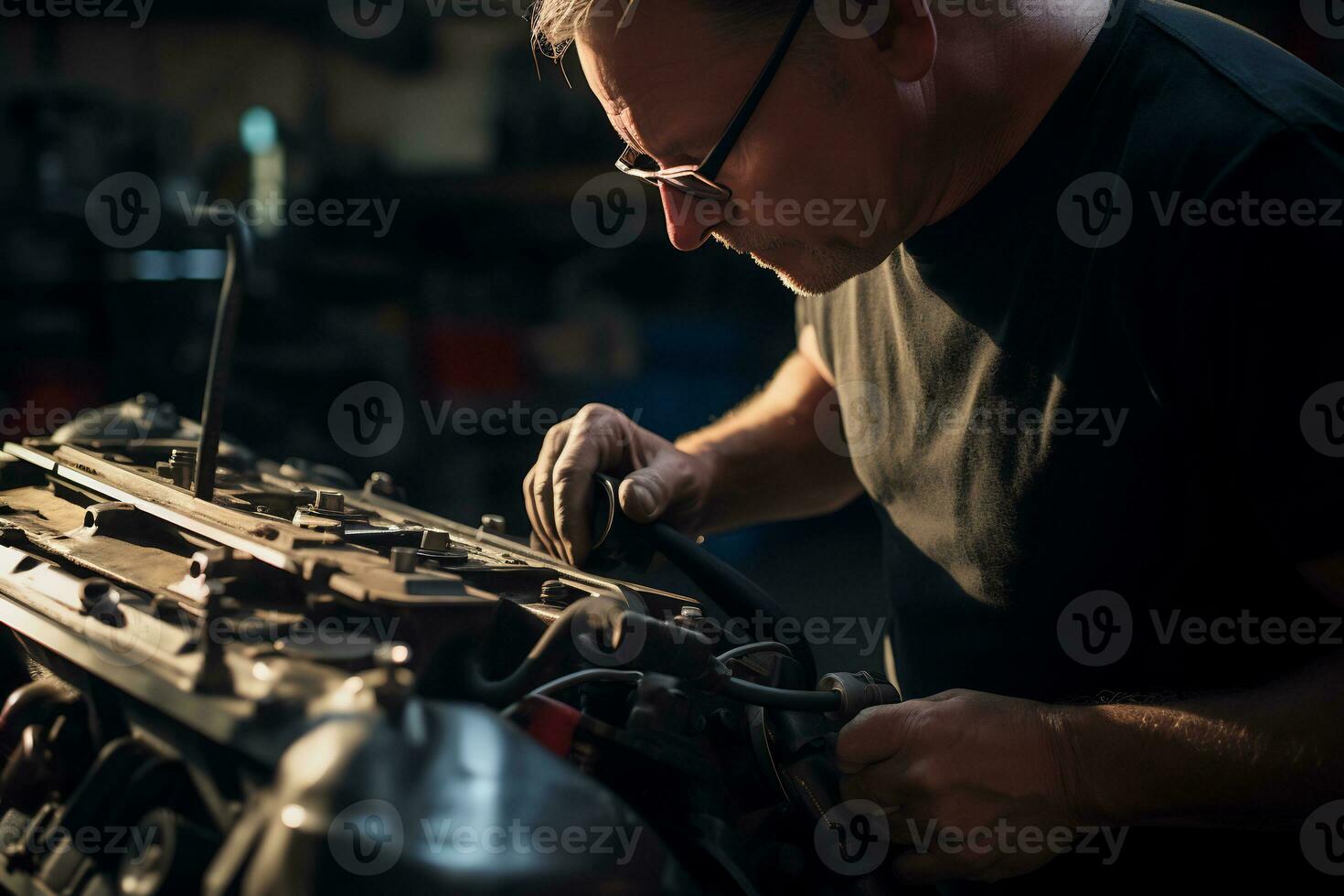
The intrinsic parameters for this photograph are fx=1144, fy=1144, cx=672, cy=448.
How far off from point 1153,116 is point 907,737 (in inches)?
25.2

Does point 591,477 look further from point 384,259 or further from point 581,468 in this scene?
point 384,259

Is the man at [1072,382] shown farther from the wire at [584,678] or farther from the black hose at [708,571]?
the wire at [584,678]

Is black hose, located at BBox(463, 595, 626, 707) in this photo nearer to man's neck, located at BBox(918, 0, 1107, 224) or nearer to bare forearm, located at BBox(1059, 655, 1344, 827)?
bare forearm, located at BBox(1059, 655, 1344, 827)

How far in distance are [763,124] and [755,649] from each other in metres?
0.49

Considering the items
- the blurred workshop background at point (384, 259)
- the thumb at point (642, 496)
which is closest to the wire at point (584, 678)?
the thumb at point (642, 496)

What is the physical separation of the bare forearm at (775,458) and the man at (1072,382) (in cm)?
32

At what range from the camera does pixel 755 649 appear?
0.97 metres

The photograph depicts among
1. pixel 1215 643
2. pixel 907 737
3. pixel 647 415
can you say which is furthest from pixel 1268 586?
pixel 647 415

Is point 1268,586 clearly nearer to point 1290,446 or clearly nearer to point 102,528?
point 1290,446

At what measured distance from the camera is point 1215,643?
3.63ft

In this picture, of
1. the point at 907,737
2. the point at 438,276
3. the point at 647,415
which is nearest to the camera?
the point at 907,737

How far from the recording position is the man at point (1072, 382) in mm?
931

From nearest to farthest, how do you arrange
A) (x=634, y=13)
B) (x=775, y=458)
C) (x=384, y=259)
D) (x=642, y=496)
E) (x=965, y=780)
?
(x=965, y=780) → (x=634, y=13) → (x=642, y=496) → (x=775, y=458) → (x=384, y=259)

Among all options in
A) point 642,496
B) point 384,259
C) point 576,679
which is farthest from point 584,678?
point 384,259
